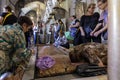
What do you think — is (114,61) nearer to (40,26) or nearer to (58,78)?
(58,78)

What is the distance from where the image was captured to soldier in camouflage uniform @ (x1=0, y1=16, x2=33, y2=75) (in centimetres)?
143

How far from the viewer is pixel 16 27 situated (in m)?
1.53

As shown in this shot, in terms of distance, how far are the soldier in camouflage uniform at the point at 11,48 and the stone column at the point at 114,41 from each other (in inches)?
36.8

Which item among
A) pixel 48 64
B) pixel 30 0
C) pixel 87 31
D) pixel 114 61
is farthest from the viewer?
pixel 30 0

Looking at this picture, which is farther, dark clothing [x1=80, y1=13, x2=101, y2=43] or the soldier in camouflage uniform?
dark clothing [x1=80, y1=13, x2=101, y2=43]

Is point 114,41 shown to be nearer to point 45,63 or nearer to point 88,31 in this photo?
point 45,63

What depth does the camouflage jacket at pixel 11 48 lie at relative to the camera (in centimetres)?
143

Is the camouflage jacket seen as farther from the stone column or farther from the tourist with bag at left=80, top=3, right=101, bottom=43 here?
the tourist with bag at left=80, top=3, right=101, bottom=43

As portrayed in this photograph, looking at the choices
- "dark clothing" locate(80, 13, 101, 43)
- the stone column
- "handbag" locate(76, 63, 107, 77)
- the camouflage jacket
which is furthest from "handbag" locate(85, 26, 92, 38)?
the stone column

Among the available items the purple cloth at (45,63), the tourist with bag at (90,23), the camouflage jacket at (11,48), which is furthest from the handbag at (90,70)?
the tourist with bag at (90,23)

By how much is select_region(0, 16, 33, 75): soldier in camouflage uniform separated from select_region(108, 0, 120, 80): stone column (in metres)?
0.93

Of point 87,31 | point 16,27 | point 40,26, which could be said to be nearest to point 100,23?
point 87,31

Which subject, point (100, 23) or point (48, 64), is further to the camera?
point (100, 23)

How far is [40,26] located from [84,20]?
10110 mm
